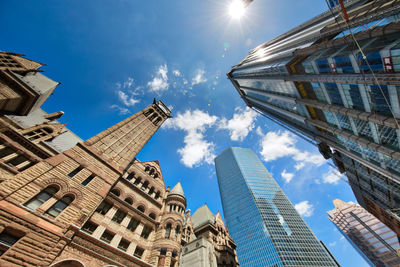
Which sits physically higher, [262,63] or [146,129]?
[262,63]

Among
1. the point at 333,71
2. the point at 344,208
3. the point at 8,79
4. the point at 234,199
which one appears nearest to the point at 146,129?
the point at 8,79

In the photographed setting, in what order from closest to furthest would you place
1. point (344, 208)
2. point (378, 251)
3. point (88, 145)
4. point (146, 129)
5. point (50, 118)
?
point (88, 145) → point (50, 118) → point (146, 129) → point (378, 251) → point (344, 208)

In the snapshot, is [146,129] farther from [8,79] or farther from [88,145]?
[8,79]

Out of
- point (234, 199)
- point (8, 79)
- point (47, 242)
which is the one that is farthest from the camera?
point (234, 199)

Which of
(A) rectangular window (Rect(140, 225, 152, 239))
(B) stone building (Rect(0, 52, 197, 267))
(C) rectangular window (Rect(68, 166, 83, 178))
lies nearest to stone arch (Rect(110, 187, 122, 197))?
(B) stone building (Rect(0, 52, 197, 267))

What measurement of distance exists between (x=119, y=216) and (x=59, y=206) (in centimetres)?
722

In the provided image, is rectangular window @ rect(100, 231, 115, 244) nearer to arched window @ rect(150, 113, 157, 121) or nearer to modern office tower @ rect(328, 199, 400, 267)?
arched window @ rect(150, 113, 157, 121)

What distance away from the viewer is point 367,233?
4486 inches

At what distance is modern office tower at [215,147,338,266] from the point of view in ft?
279

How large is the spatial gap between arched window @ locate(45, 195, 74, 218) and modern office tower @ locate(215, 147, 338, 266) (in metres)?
98.9

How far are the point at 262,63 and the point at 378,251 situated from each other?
14890 centimetres

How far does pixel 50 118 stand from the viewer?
28.7 meters

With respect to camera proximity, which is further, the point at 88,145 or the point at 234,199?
the point at 234,199

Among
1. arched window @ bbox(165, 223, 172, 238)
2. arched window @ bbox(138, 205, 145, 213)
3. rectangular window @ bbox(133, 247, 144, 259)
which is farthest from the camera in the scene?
arched window @ bbox(138, 205, 145, 213)
